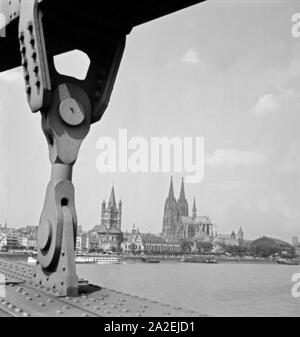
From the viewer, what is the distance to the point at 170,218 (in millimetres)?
169625

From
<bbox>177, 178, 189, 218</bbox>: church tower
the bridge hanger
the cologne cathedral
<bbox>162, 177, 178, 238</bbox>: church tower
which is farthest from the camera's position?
<bbox>177, 178, 189, 218</bbox>: church tower

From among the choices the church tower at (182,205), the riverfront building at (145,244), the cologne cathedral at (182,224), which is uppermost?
the church tower at (182,205)

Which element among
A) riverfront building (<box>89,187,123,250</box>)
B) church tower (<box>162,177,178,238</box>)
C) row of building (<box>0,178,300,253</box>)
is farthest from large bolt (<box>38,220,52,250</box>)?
church tower (<box>162,177,178,238</box>)

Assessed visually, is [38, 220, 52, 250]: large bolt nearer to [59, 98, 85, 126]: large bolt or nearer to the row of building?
[59, 98, 85, 126]: large bolt

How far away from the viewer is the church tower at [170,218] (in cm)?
16762

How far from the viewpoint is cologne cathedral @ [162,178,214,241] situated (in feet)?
538

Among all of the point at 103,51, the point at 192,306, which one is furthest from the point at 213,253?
the point at 103,51

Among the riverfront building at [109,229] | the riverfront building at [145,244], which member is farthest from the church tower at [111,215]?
the riverfront building at [145,244]

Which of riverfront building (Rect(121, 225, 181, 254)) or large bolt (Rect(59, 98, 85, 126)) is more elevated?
large bolt (Rect(59, 98, 85, 126))

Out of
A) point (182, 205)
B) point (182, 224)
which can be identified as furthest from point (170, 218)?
point (182, 205)

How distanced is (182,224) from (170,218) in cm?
569

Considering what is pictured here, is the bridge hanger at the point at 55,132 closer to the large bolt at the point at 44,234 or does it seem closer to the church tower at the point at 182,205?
the large bolt at the point at 44,234
